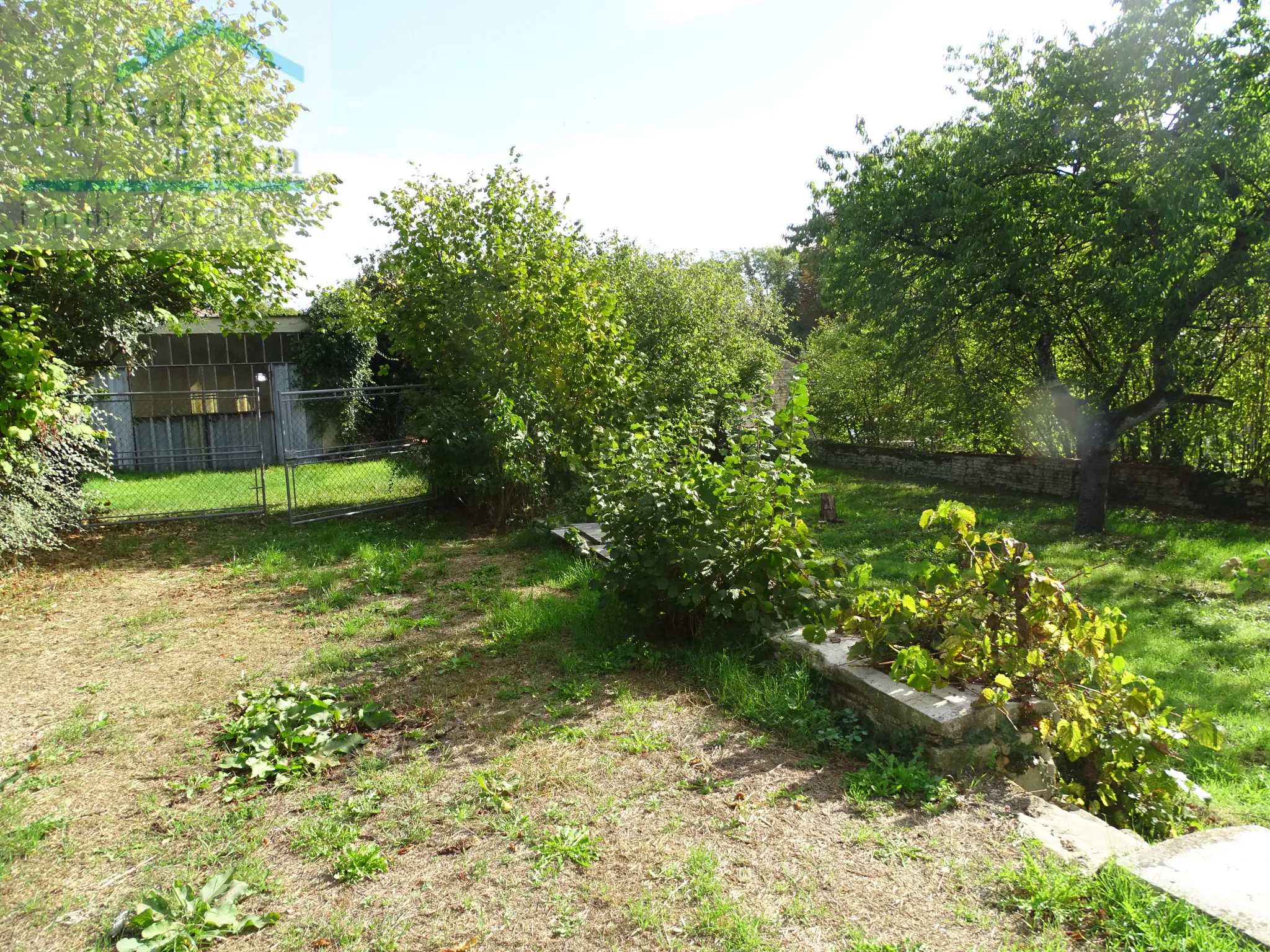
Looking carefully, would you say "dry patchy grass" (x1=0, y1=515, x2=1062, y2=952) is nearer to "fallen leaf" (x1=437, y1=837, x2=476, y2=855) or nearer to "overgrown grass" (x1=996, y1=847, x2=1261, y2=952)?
"fallen leaf" (x1=437, y1=837, x2=476, y2=855)

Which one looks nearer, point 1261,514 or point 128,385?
point 1261,514

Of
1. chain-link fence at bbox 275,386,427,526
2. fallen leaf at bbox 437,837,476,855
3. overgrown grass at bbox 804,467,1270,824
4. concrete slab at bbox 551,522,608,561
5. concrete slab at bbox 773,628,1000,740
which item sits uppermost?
chain-link fence at bbox 275,386,427,526

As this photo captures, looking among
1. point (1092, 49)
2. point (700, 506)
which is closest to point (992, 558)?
point (700, 506)

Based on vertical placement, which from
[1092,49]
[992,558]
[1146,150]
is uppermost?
[1092,49]

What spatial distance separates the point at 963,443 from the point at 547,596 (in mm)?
10742

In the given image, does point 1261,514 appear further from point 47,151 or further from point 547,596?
point 47,151

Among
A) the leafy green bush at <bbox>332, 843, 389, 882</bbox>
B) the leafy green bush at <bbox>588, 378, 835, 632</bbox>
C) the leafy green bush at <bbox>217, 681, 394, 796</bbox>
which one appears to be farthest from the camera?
the leafy green bush at <bbox>588, 378, 835, 632</bbox>

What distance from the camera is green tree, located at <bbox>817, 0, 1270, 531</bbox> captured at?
760 centimetres

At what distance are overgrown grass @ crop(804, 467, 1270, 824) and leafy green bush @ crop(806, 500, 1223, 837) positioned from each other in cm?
43

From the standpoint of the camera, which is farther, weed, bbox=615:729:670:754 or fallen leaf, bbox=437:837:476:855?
weed, bbox=615:729:670:754

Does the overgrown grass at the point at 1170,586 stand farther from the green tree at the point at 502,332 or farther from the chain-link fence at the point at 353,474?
the chain-link fence at the point at 353,474

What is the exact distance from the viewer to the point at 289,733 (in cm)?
357

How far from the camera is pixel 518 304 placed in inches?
358

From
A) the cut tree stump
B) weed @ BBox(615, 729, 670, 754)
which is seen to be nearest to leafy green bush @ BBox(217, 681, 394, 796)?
weed @ BBox(615, 729, 670, 754)
